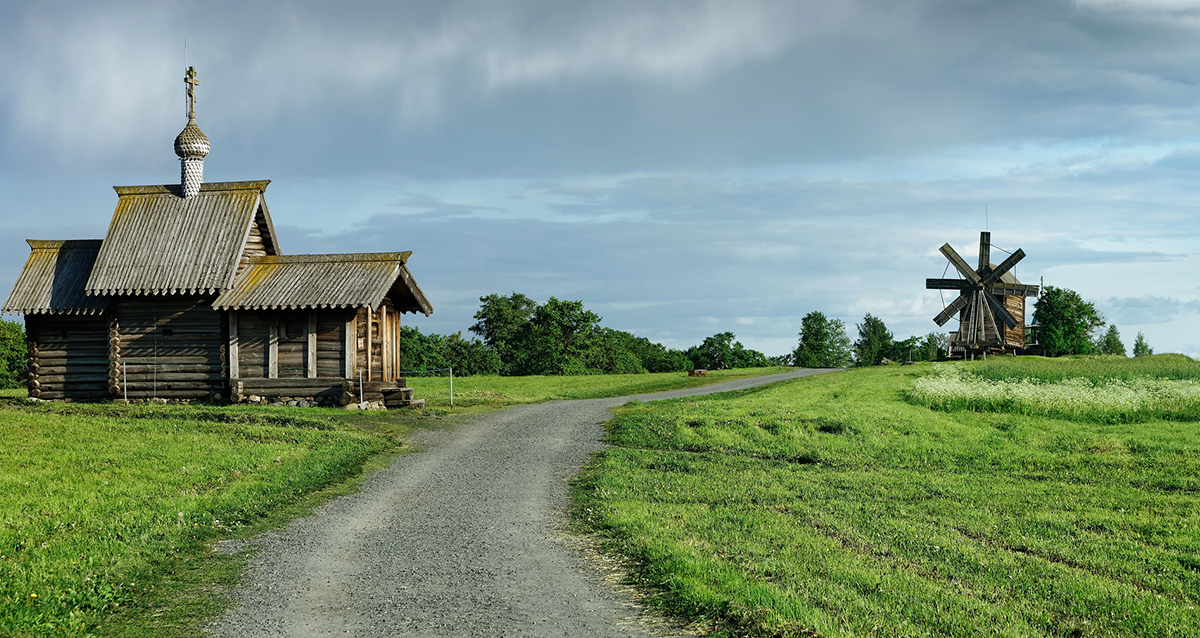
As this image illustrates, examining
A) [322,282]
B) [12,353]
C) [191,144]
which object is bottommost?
[12,353]

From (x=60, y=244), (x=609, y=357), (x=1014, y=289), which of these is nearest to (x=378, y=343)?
(x=60, y=244)

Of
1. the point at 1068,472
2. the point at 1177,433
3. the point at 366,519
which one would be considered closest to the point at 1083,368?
the point at 1177,433

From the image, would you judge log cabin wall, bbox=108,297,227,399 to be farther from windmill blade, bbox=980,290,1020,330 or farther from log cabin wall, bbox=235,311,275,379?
windmill blade, bbox=980,290,1020,330

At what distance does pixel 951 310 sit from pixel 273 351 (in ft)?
166

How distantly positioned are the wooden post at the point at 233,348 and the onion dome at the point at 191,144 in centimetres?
741

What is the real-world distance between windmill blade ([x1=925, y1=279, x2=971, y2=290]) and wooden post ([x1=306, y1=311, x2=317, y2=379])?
49205 millimetres

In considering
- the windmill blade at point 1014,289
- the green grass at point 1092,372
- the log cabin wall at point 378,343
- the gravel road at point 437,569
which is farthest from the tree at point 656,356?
the gravel road at point 437,569

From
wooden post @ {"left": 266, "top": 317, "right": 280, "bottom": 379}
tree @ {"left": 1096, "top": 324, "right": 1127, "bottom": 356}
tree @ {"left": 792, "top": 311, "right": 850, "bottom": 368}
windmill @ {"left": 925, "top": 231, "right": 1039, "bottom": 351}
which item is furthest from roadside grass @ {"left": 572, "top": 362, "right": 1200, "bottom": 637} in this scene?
tree @ {"left": 1096, "top": 324, "right": 1127, "bottom": 356}

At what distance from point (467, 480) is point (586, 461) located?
306 centimetres

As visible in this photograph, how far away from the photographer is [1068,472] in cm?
1803

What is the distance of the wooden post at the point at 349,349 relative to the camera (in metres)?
28.6

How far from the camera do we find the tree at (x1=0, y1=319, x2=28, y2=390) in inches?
2261

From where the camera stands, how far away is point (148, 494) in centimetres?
1402

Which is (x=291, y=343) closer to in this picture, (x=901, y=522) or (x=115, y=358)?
(x=115, y=358)
